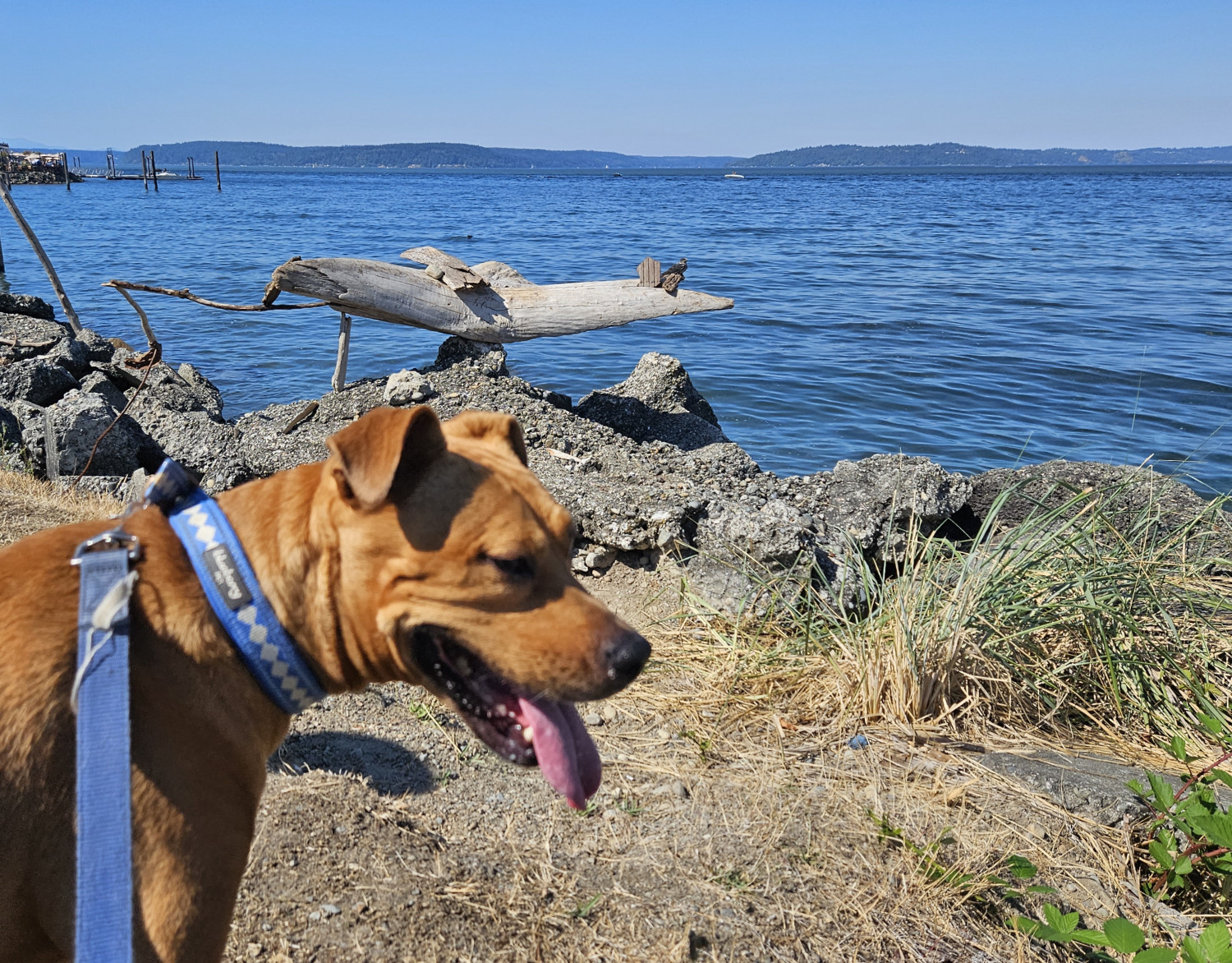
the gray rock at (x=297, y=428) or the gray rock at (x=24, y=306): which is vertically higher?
the gray rock at (x=24, y=306)

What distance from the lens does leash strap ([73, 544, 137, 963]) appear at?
186 centimetres

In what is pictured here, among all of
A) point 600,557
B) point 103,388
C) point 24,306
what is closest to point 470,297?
point 103,388

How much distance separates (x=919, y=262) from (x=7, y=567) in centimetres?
2839

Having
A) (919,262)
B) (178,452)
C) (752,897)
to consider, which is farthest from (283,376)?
(919,262)

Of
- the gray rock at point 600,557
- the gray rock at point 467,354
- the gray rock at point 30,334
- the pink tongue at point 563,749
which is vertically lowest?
the gray rock at point 600,557

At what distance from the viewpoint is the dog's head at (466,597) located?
2.21m

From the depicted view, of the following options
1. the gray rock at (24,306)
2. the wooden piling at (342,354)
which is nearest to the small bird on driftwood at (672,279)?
the wooden piling at (342,354)

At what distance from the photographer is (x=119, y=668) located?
6.41 feet

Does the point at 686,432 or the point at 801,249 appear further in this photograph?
the point at 801,249

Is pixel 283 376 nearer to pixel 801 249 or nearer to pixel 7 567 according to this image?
pixel 7 567

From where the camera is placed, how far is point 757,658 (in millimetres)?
4934

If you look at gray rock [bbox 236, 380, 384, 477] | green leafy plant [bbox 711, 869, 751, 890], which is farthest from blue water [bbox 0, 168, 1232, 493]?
green leafy plant [bbox 711, 869, 751, 890]

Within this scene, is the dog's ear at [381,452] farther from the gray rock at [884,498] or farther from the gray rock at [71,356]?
the gray rock at [71,356]

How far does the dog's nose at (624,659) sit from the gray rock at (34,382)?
9.69 meters
